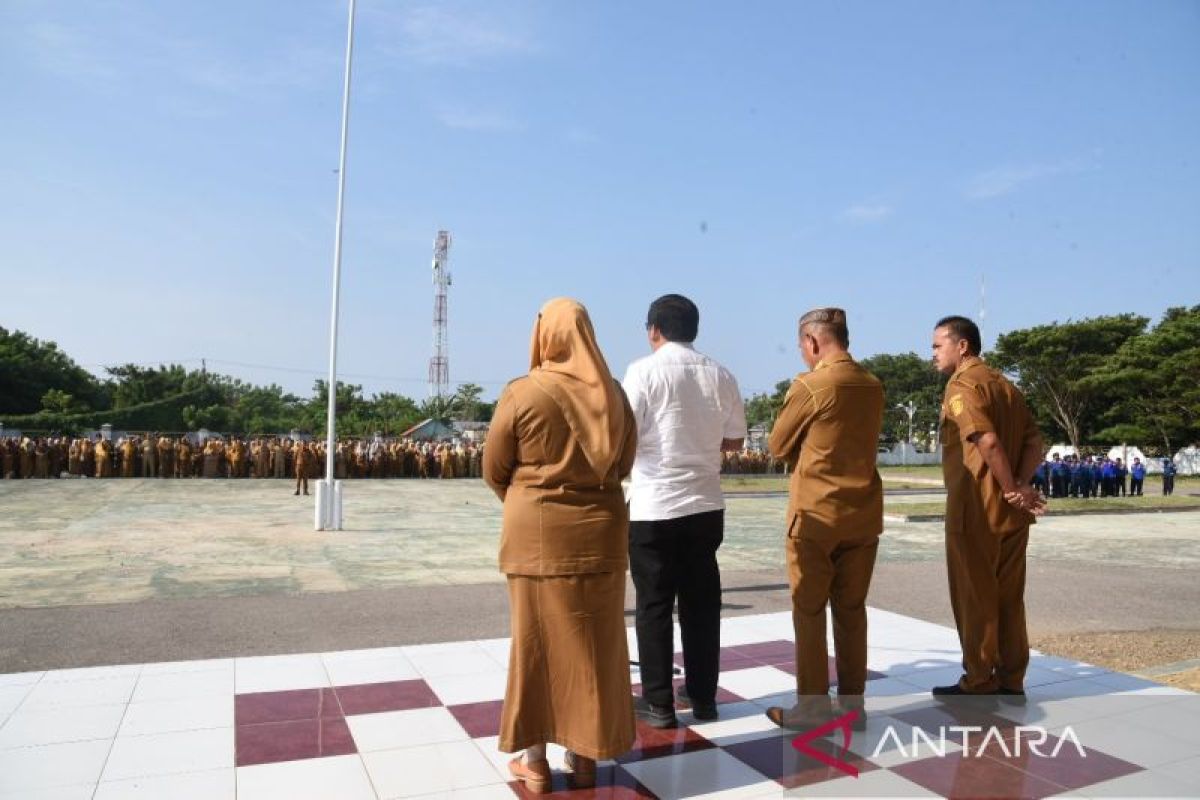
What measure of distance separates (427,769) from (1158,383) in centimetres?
4772

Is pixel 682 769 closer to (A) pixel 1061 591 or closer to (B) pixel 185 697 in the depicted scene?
(B) pixel 185 697

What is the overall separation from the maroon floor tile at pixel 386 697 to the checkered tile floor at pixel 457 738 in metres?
0.01

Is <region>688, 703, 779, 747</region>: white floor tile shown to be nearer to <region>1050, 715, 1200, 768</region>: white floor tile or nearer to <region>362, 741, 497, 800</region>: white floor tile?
<region>362, 741, 497, 800</region>: white floor tile

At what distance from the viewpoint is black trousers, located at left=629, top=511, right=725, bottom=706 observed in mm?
3680

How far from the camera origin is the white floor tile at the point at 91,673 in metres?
4.46

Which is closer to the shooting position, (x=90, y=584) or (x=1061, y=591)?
(x=90, y=584)

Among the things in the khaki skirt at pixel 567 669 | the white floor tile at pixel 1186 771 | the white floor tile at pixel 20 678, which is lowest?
the white floor tile at pixel 20 678

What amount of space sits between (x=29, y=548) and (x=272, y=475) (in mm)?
20461

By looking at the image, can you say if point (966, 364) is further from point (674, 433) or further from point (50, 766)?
point (50, 766)

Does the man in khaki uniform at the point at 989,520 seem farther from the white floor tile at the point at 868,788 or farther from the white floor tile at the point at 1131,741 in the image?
the white floor tile at the point at 868,788

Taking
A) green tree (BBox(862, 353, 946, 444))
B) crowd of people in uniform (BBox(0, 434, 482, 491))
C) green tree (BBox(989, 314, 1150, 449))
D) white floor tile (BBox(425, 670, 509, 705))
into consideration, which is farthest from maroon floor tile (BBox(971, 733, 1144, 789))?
green tree (BBox(862, 353, 946, 444))

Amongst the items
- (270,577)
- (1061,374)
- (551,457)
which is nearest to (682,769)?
(551,457)

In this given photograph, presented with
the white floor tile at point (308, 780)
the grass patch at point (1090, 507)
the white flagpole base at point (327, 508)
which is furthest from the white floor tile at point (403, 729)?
the grass patch at point (1090, 507)

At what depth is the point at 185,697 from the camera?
13.6 ft
